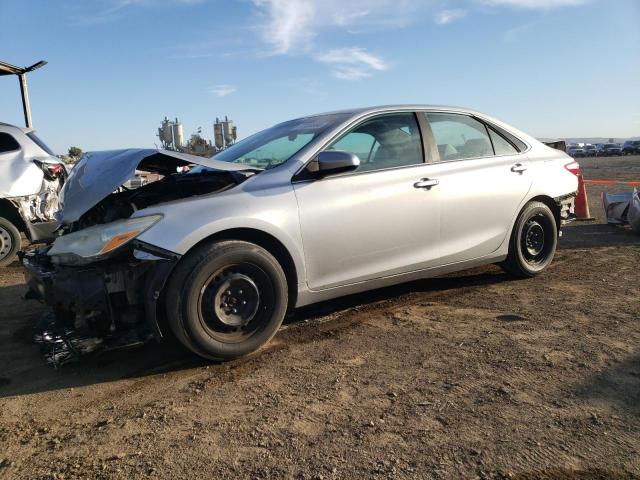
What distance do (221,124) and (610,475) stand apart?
1277 cm

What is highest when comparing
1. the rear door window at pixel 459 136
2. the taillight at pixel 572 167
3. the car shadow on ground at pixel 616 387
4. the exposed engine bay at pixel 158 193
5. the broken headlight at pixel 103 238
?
the rear door window at pixel 459 136

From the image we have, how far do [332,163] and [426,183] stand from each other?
100 centimetres

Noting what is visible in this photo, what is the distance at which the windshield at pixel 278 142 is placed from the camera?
3918mm

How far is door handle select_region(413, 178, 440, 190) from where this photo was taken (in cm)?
412

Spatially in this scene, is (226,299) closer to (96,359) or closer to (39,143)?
(96,359)

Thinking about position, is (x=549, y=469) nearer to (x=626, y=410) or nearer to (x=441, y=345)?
(x=626, y=410)

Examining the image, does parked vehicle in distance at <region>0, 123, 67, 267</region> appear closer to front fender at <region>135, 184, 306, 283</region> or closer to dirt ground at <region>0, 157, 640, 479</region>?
dirt ground at <region>0, 157, 640, 479</region>

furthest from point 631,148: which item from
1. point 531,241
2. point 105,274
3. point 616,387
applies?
point 105,274

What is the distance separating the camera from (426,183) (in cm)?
416

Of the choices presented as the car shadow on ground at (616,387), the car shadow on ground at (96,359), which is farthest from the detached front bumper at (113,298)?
the car shadow on ground at (616,387)

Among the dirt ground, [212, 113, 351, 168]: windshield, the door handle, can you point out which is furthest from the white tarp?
[212, 113, 351, 168]: windshield

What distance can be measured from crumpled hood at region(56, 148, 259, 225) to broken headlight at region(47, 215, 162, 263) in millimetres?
185

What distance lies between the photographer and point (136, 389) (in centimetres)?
302

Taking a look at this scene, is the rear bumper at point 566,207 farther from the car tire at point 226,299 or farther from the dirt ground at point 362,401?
the car tire at point 226,299
